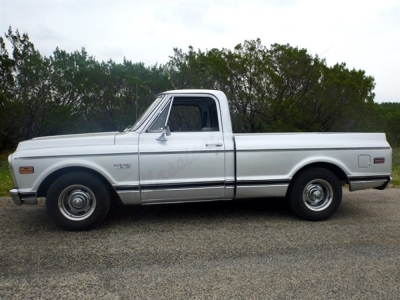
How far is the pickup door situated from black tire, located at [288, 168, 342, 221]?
1077 mm

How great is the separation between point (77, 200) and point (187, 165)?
1.49 m

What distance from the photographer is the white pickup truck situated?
4.78m

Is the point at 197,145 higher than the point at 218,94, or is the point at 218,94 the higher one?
the point at 218,94

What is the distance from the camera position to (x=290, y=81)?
11.6 metres

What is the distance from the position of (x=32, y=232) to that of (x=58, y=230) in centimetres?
32

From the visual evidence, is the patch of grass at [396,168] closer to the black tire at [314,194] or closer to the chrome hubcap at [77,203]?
the black tire at [314,194]

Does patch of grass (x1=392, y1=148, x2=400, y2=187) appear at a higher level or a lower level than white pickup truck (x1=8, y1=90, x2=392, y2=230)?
lower

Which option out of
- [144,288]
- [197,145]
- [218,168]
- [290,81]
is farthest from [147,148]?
[290,81]

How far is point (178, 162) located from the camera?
498 cm

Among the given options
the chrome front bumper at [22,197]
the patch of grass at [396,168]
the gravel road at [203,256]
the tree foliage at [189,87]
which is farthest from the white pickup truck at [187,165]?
the tree foliage at [189,87]

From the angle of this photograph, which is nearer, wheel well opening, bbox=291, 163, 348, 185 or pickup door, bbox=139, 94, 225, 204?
Result: pickup door, bbox=139, 94, 225, 204

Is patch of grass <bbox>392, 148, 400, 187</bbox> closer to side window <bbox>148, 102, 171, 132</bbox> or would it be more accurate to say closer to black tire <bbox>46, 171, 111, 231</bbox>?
side window <bbox>148, 102, 171, 132</bbox>

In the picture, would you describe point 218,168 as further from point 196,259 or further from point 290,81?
point 290,81

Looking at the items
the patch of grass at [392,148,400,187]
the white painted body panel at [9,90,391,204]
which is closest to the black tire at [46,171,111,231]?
the white painted body panel at [9,90,391,204]
